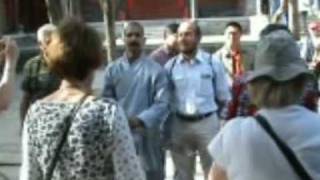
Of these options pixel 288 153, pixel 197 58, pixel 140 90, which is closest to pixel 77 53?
pixel 288 153

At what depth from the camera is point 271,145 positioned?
3785 mm

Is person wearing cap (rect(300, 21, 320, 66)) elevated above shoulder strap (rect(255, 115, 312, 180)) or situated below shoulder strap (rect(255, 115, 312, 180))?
below

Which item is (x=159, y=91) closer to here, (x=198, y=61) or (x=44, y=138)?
(x=198, y=61)

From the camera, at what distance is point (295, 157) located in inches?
148

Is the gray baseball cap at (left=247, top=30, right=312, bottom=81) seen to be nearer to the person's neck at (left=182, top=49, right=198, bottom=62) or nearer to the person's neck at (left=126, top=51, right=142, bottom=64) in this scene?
the person's neck at (left=126, top=51, right=142, bottom=64)

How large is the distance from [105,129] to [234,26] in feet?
18.9

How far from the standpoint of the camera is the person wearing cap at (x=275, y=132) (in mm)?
3766

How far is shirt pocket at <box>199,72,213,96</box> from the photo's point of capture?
28.5 feet

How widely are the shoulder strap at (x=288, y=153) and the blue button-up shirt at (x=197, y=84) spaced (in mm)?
4767

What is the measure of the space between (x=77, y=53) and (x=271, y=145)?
3.23 feet

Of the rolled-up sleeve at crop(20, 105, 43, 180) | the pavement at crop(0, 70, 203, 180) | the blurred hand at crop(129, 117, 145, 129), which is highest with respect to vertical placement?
the rolled-up sleeve at crop(20, 105, 43, 180)

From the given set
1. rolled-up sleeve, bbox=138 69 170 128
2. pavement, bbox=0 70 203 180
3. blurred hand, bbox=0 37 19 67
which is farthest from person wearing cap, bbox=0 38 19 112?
pavement, bbox=0 70 203 180

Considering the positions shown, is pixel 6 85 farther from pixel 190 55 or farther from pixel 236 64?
pixel 236 64

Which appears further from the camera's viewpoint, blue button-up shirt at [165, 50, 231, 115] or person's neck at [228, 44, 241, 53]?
person's neck at [228, 44, 241, 53]
